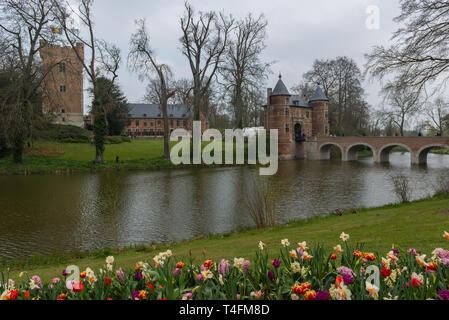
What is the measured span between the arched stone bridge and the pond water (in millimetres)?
13139

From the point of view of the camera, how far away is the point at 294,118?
134ft

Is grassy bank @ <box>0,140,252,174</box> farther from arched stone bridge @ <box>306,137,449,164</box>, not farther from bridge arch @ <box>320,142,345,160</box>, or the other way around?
bridge arch @ <box>320,142,345,160</box>

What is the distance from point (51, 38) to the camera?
74.9ft

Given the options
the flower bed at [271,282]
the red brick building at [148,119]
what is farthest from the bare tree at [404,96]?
the red brick building at [148,119]

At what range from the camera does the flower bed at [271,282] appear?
86.7 inches

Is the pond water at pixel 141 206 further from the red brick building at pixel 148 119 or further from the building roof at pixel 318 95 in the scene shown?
the red brick building at pixel 148 119

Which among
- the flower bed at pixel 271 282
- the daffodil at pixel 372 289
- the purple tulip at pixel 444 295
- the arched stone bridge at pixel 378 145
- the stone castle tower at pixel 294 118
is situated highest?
the stone castle tower at pixel 294 118

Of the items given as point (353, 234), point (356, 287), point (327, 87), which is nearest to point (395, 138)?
point (327, 87)

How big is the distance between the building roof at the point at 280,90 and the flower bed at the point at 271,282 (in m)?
37.9

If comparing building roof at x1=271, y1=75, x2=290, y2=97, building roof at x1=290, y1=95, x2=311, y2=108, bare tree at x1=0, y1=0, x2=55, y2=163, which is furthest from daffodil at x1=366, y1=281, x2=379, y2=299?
building roof at x1=290, y1=95, x2=311, y2=108

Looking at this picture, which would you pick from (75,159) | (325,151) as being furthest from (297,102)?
(75,159)

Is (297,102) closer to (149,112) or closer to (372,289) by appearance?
(149,112)
